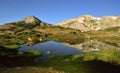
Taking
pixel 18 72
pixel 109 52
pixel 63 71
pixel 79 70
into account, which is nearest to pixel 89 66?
pixel 79 70

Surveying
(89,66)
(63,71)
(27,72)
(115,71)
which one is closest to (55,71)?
(63,71)

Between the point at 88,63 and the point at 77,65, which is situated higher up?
the point at 88,63

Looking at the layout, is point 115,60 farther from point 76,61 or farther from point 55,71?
point 55,71

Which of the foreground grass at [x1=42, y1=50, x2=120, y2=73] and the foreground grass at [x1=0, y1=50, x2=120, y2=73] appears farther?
the foreground grass at [x1=42, y1=50, x2=120, y2=73]

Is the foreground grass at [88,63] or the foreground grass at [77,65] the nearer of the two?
the foreground grass at [77,65]

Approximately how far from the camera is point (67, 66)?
3342 inches

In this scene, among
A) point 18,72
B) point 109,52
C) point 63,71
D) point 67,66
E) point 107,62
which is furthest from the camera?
point 109,52

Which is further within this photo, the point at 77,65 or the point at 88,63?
the point at 88,63

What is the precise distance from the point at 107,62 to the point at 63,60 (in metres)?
19.1

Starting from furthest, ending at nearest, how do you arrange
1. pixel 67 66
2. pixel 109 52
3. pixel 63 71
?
pixel 109 52 → pixel 67 66 → pixel 63 71

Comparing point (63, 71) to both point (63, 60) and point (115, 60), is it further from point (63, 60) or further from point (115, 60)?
point (115, 60)

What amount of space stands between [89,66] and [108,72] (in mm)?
8669

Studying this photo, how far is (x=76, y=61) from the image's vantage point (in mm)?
93875

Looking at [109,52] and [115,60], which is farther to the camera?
[109,52]
